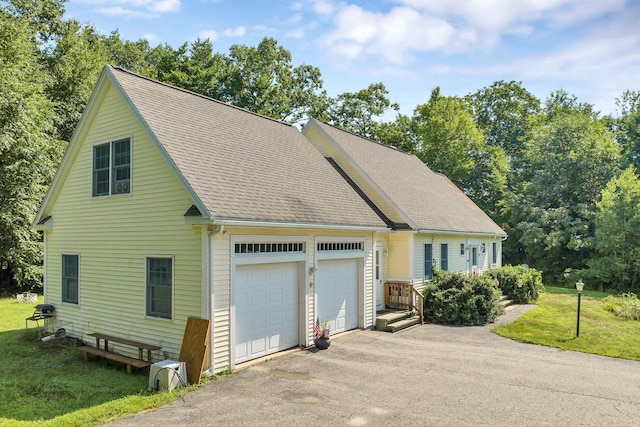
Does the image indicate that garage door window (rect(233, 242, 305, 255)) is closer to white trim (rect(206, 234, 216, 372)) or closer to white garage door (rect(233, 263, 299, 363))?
white garage door (rect(233, 263, 299, 363))

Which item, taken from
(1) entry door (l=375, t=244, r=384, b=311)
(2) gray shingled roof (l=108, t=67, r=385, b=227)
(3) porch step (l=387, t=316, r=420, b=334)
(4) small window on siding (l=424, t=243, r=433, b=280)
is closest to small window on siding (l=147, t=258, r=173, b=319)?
(2) gray shingled roof (l=108, t=67, r=385, b=227)

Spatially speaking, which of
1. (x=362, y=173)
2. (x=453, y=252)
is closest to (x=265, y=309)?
(x=362, y=173)

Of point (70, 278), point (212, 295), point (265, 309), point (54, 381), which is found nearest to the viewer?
point (54, 381)

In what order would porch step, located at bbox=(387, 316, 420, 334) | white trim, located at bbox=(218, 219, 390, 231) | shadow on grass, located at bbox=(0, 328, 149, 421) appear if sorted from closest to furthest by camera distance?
shadow on grass, located at bbox=(0, 328, 149, 421)
white trim, located at bbox=(218, 219, 390, 231)
porch step, located at bbox=(387, 316, 420, 334)

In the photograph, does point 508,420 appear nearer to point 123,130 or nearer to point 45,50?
point 123,130

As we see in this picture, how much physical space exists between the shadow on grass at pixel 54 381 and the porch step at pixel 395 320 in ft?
23.5

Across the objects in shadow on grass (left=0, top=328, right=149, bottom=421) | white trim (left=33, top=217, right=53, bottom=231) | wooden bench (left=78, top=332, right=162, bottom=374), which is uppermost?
white trim (left=33, top=217, right=53, bottom=231)

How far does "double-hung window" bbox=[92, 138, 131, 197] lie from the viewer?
1077 centimetres

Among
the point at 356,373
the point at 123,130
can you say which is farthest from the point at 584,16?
the point at 123,130

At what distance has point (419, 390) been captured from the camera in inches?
329

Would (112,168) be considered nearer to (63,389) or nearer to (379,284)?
(63,389)

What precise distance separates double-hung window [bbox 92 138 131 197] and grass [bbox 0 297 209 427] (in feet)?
13.4

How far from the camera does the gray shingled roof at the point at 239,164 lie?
31.9ft

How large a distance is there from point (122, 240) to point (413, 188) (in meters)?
13.1
